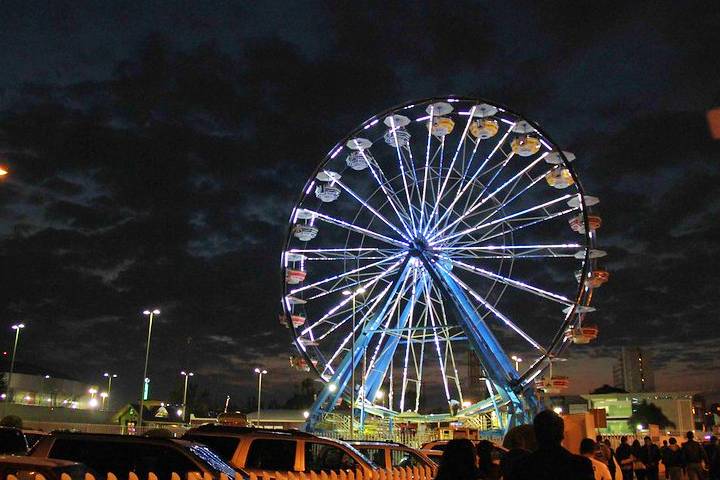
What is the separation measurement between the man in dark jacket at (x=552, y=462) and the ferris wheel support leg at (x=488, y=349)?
30.3 m

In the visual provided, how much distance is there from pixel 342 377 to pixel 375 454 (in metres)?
25.1

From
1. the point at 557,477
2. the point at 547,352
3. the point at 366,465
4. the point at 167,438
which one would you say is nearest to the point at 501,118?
the point at 547,352

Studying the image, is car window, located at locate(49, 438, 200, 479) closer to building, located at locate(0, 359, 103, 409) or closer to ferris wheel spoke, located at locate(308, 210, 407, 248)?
ferris wheel spoke, located at locate(308, 210, 407, 248)

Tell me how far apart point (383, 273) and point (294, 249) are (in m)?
4.88

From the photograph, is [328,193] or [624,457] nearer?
[624,457]

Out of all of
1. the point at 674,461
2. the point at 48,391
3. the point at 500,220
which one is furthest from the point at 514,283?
the point at 48,391

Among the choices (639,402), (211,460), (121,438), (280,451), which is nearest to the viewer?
(211,460)

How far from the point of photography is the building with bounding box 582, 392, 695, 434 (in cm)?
9678

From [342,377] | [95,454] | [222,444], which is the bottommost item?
[95,454]

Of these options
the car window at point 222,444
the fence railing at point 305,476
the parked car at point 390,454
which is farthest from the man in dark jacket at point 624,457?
the car window at point 222,444

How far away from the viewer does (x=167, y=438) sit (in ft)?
31.4

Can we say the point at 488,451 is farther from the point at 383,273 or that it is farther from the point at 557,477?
the point at 383,273

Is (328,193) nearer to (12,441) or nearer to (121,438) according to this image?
(12,441)

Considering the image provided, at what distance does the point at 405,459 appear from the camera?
15172 millimetres
